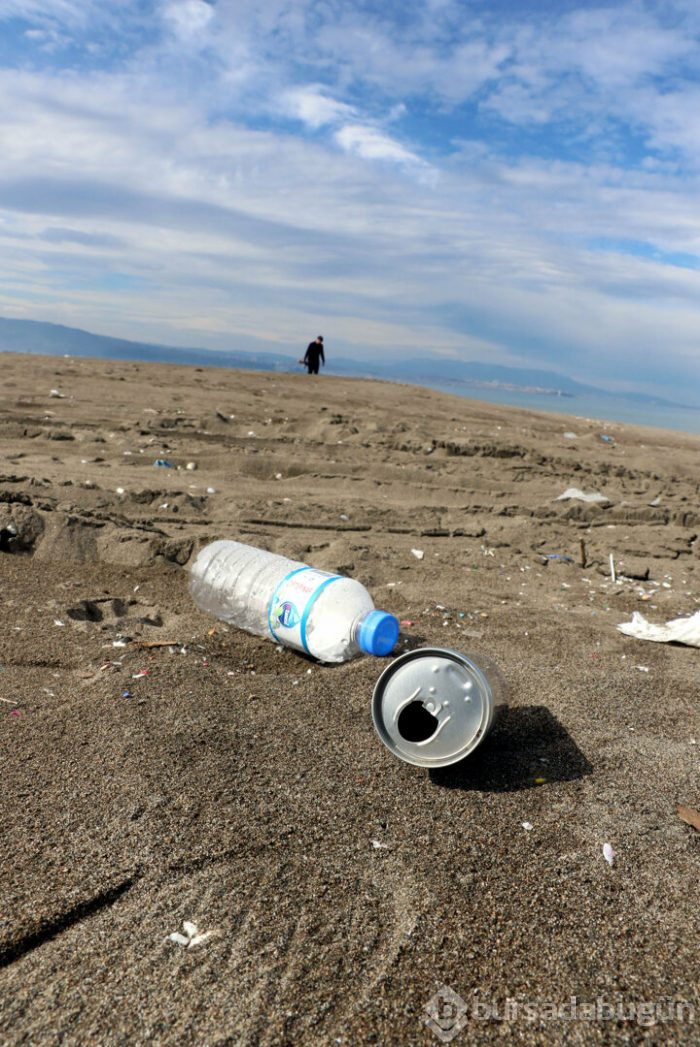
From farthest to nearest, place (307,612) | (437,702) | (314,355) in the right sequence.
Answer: (314,355) < (307,612) < (437,702)

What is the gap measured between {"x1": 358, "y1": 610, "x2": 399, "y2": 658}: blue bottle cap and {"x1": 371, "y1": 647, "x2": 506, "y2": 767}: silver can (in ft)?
2.11

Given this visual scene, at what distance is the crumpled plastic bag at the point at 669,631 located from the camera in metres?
4.30

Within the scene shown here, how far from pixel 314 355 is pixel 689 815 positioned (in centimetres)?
1876

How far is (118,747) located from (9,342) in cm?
21124

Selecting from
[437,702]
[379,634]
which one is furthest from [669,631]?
[437,702]

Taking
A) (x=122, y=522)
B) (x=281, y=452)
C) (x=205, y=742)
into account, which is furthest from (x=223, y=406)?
(x=205, y=742)

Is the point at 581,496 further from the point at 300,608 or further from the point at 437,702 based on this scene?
the point at 437,702

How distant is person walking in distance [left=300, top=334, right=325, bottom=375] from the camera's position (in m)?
20.1

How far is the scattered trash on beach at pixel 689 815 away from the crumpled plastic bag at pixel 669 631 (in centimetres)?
190

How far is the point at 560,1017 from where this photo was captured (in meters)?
1.75

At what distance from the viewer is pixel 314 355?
2023cm

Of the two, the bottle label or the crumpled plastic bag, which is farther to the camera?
the crumpled plastic bag

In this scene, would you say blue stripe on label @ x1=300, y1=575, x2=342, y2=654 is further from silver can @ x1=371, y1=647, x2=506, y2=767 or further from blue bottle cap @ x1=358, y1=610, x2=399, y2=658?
silver can @ x1=371, y1=647, x2=506, y2=767

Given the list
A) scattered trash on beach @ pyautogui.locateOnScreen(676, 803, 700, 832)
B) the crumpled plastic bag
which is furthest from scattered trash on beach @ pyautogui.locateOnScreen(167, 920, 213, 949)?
the crumpled plastic bag
